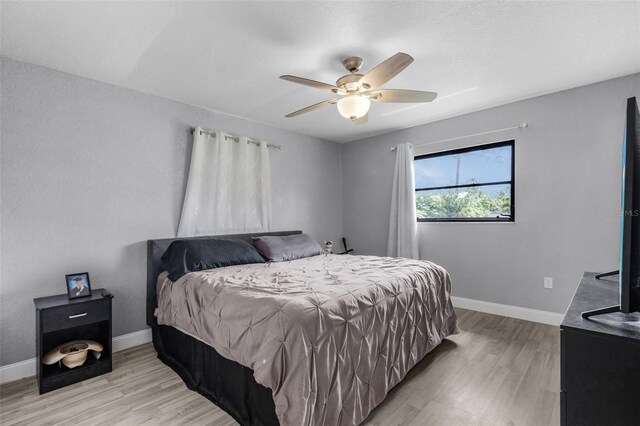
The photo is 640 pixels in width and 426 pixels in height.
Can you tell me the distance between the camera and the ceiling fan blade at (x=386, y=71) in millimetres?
1812

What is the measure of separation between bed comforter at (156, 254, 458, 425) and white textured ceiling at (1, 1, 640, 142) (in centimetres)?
170

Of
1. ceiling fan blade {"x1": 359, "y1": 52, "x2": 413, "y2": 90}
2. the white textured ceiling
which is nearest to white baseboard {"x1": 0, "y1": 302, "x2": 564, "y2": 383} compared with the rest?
the white textured ceiling

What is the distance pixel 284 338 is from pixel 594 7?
2.64 m

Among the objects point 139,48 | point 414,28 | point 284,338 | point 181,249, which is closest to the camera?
point 284,338

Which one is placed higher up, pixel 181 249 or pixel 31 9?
pixel 31 9

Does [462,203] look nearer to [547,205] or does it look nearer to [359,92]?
[547,205]

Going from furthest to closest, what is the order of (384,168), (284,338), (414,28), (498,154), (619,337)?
1. (384,168)
2. (498,154)
3. (414,28)
4. (284,338)
5. (619,337)

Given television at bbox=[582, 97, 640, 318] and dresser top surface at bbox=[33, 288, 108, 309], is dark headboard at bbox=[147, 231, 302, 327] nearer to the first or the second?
dresser top surface at bbox=[33, 288, 108, 309]

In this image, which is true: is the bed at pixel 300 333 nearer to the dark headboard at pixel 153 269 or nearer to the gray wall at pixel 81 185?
the dark headboard at pixel 153 269

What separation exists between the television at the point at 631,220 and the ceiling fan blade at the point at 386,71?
3.67ft

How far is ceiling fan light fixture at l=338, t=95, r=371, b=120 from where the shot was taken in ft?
7.45

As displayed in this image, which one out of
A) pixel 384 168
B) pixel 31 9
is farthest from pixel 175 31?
pixel 384 168

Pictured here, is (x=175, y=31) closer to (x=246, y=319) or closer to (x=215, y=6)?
(x=215, y=6)

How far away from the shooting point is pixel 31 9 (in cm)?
176
